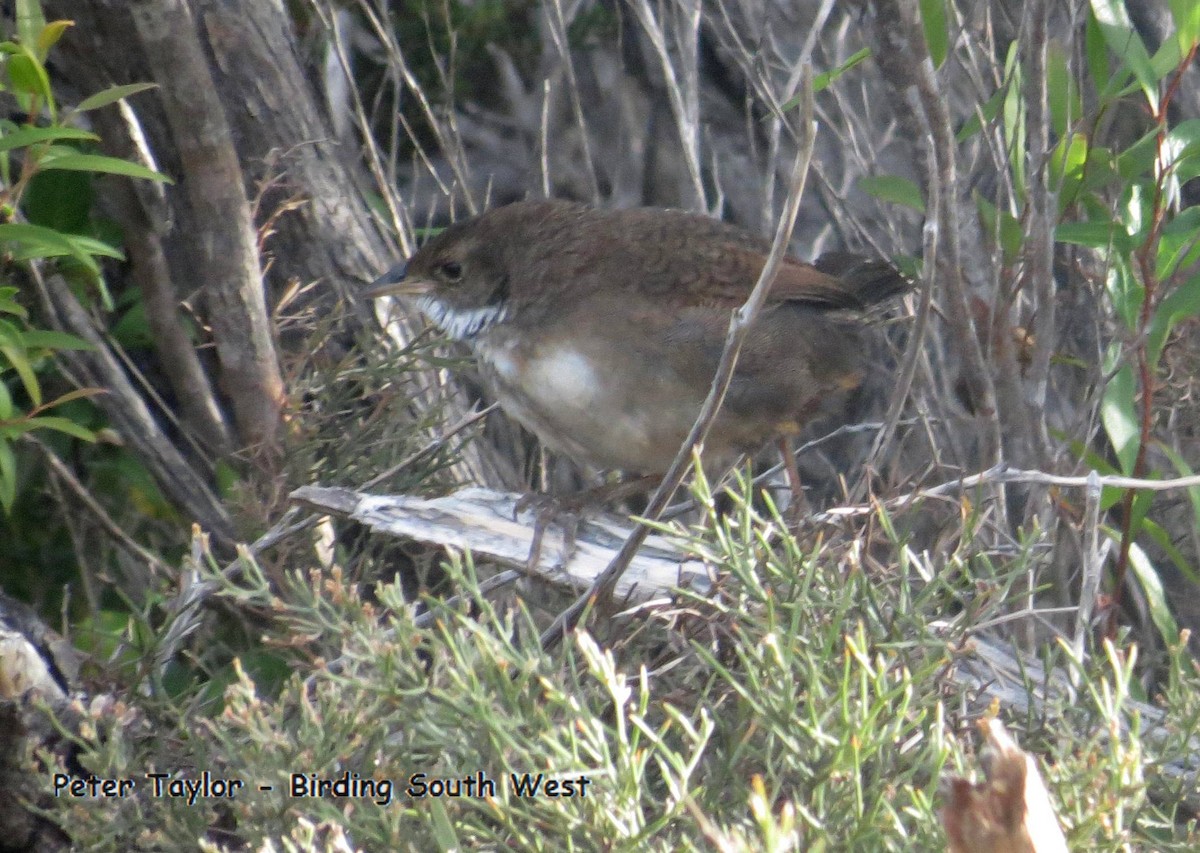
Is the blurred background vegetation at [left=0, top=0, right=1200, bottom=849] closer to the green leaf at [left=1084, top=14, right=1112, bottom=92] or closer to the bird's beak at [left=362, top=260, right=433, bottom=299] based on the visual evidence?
the green leaf at [left=1084, top=14, right=1112, bottom=92]

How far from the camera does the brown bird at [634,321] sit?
11.2 ft

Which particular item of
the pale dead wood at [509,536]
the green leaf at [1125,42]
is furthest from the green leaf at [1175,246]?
the pale dead wood at [509,536]

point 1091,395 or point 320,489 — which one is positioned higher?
point 320,489

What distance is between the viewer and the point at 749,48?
491cm

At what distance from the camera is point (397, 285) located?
12.3ft

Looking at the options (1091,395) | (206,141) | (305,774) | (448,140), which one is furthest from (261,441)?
(1091,395)

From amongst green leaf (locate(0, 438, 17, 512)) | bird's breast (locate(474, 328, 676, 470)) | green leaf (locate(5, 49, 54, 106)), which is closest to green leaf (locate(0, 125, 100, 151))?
green leaf (locate(5, 49, 54, 106))

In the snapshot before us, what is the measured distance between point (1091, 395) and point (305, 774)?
7.42 ft

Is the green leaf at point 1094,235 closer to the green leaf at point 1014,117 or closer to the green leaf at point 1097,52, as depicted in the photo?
the green leaf at point 1014,117

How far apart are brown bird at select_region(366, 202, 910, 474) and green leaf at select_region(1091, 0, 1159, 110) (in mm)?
954

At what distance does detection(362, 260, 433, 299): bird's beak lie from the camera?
12.3ft

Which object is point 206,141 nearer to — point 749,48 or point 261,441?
point 261,441

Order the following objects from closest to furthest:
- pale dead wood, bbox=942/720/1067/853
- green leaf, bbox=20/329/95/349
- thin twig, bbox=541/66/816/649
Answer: pale dead wood, bbox=942/720/1067/853 → thin twig, bbox=541/66/816/649 → green leaf, bbox=20/329/95/349

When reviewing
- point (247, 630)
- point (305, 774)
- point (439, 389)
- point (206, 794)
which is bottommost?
point (247, 630)
